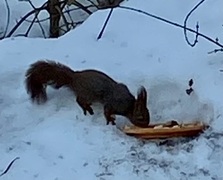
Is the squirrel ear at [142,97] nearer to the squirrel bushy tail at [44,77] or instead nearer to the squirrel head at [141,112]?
the squirrel head at [141,112]

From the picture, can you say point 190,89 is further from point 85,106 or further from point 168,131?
point 85,106

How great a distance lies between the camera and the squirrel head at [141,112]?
9.82ft

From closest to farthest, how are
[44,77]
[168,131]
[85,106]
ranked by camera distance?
1. [168,131]
2. [85,106]
3. [44,77]

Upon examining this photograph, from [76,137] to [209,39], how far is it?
74cm

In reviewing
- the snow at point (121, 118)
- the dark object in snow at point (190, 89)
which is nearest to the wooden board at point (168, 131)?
the snow at point (121, 118)

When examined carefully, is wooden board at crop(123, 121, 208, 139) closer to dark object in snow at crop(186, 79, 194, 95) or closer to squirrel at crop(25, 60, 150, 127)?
squirrel at crop(25, 60, 150, 127)

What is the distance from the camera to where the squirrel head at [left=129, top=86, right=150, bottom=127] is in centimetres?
299

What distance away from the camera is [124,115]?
3061mm

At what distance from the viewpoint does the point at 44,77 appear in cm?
322

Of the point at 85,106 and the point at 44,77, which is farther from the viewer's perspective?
the point at 44,77

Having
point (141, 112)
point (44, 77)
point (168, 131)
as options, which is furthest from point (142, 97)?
point (44, 77)

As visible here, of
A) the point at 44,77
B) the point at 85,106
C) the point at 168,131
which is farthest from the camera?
the point at 44,77

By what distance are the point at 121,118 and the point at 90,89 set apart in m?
0.16

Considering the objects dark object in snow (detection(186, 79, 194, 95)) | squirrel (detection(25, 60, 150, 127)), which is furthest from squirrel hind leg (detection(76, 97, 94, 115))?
dark object in snow (detection(186, 79, 194, 95))
